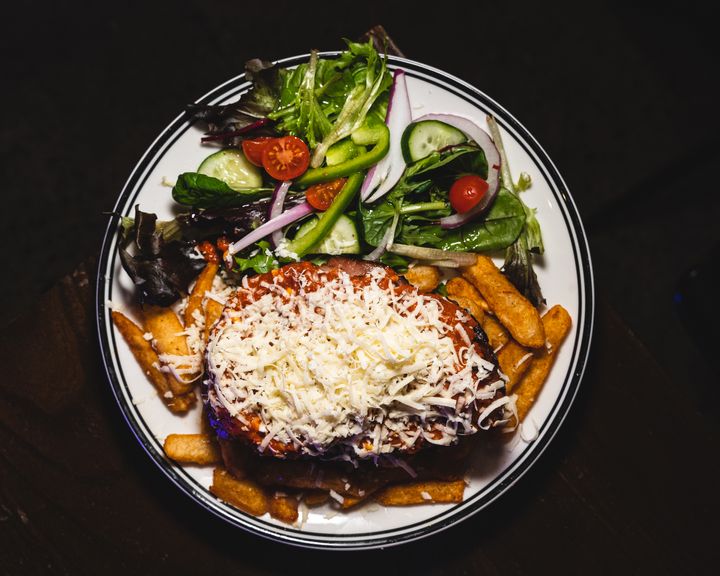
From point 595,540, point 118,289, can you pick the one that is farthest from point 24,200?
point 595,540

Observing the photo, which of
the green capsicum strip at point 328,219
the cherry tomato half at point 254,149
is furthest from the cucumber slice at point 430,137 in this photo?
the cherry tomato half at point 254,149

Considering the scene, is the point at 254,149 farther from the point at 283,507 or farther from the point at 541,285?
the point at 283,507

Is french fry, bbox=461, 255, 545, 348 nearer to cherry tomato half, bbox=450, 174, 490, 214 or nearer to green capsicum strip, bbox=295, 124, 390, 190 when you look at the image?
cherry tomato half, bbox=450, 174, 490, 214

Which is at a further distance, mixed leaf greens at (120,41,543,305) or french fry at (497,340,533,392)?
mixed leaf greens at (120,41,543,305)

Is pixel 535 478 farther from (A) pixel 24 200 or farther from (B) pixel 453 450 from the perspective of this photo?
(A) pixel 24 200

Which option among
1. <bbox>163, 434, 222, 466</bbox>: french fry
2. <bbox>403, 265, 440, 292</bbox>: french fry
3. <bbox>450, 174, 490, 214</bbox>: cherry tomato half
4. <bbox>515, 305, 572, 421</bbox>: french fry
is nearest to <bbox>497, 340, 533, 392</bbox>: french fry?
<bbox>515, 305, 572, 421</bbox>: french fry

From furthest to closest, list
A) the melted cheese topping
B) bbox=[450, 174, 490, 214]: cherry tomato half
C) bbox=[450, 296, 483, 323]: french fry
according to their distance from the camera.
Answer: bbox=[450, 174, 490, 214]: cherry tomato half → bbox=[450, 296, 483, 323]: french fry → the melted cheese topping
